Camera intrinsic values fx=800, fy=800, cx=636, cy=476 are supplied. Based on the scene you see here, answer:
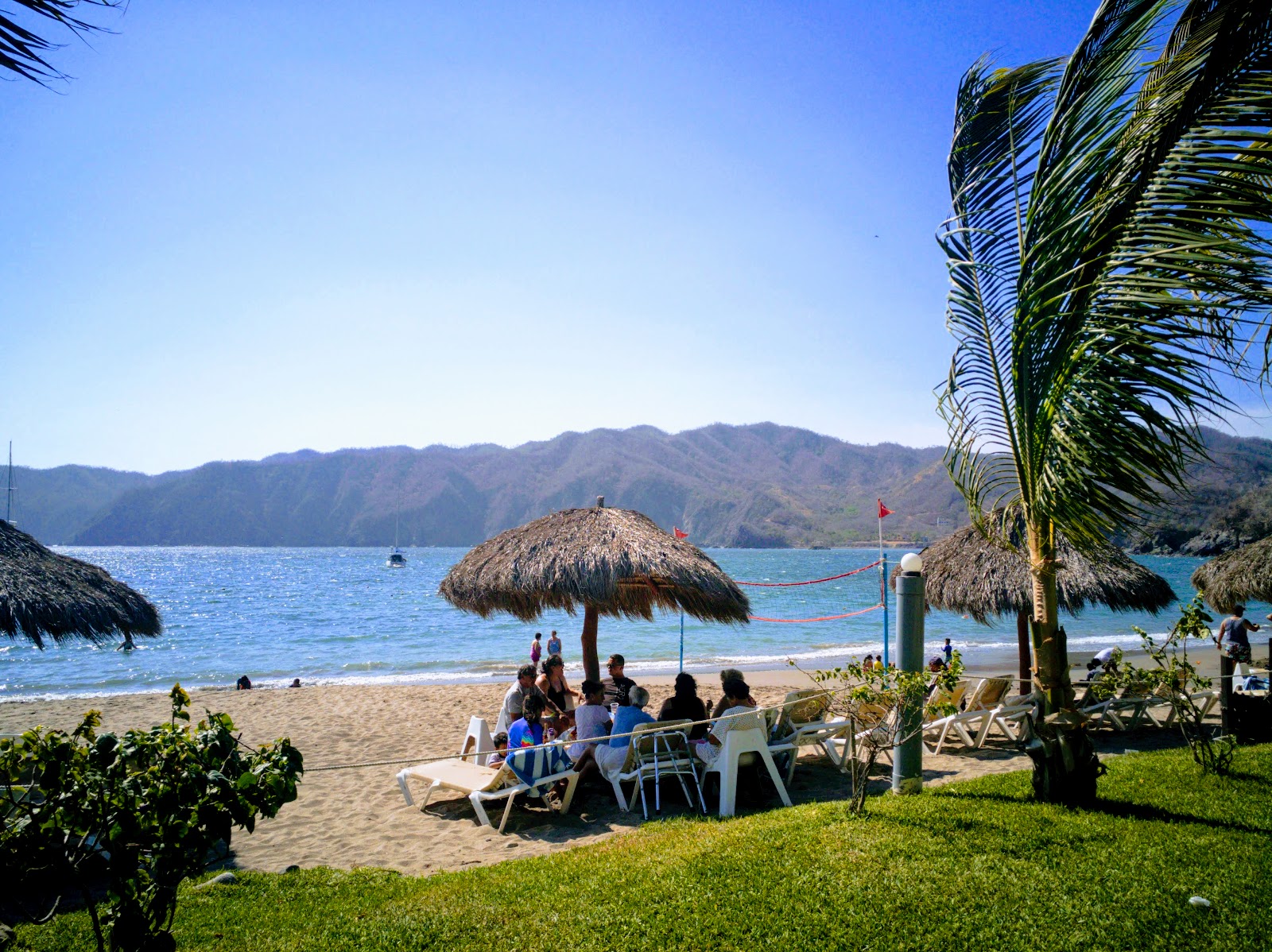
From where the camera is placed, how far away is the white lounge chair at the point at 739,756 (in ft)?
19.3

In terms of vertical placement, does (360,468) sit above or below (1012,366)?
above

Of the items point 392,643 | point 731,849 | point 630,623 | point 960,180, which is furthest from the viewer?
point 630,623

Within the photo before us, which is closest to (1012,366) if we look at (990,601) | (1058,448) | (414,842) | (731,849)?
(1058,448)

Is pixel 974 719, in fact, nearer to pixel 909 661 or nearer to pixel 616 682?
pixel 909 661

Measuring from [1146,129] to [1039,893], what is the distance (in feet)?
11.5

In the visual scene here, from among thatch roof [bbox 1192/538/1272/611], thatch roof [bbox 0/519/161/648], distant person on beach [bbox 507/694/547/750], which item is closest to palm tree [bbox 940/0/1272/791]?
distant person on beach [bbox 507/694/547/750]

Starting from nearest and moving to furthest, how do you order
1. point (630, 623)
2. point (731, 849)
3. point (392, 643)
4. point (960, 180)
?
point (731, 849), point (960, 180), point (392, 643), point (630, 623)

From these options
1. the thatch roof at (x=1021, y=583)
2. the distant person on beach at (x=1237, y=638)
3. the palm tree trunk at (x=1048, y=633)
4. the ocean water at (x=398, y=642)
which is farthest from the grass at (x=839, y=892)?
the ocean water at (x=398, y=642)

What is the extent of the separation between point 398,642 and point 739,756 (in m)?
24.4

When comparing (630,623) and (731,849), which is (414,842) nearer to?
(731,849)

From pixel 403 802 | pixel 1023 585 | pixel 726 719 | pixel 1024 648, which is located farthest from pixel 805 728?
pixel 1024 648

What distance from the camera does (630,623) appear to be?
3216 cm

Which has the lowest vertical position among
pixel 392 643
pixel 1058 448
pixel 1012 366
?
pixel 392 643

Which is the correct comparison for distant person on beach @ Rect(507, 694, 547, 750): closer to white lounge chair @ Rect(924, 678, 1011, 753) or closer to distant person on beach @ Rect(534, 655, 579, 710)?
distant person on beach @ Rect(534, 655, 579, 710)
